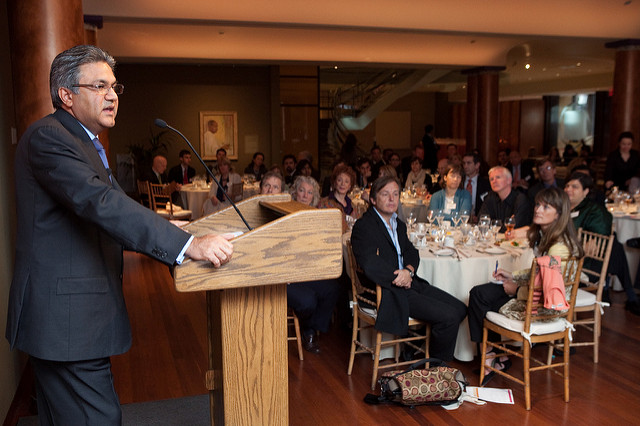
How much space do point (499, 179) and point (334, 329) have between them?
7.19 feet

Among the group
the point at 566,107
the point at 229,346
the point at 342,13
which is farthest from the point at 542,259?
the point at 566,107

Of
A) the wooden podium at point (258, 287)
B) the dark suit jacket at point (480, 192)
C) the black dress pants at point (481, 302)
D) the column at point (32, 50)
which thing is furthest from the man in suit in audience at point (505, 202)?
the column at point (32, 50)

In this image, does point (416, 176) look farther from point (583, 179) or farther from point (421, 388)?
point (421, 388)

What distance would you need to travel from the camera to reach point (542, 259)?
3.51m

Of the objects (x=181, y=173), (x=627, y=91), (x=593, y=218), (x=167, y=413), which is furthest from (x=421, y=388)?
(x=627, y=91)

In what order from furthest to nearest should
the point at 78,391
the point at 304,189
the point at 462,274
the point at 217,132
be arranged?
the point at 217,132 → the point at 304,189 → the point at 462,274 → the point at 78,391

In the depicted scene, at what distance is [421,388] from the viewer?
3.58 meters

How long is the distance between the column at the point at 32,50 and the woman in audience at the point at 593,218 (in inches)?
170

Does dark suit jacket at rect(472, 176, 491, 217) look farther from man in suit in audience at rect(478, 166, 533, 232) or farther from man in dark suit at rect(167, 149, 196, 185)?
man in dark suit at rect(167, 149, 196, 185)

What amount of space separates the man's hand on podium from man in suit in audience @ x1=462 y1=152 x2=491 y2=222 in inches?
229

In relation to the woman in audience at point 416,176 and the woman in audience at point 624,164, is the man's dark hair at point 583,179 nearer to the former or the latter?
the woman in audience at point 624,164

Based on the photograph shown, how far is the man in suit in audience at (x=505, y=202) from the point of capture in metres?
5.59

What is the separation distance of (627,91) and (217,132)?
9315 mm

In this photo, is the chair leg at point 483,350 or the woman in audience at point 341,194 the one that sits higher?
the woman in audience at point 341,194
